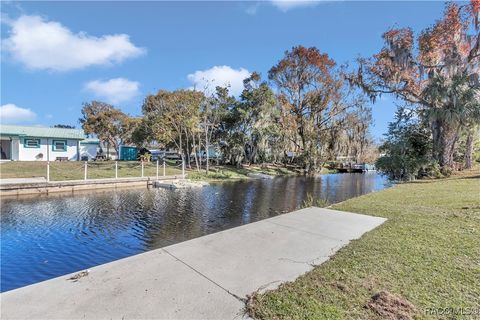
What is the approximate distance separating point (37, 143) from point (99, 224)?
82.9ft

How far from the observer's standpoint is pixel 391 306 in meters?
Answer: 2.84

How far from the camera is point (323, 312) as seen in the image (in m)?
2.77

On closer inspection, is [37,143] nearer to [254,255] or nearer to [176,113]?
[176,113]

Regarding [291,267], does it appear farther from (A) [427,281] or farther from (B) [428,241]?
(B) [428,241]

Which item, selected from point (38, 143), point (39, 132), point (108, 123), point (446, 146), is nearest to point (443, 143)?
point (446, 146)

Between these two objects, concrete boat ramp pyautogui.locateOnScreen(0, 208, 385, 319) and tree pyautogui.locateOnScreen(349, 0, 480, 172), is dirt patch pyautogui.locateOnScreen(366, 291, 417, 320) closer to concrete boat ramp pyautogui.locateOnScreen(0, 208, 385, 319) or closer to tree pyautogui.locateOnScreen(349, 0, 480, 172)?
concrete boat ramp pyautogui.locateOnScreen(0, 208, 385, 319)

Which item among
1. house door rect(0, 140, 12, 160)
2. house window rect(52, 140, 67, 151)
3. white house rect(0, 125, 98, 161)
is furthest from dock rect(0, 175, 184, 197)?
house door rect(0, 140, 12, 160)

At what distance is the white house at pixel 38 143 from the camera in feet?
89.9

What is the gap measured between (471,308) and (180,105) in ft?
87.9

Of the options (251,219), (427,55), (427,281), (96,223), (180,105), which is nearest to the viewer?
(427,281)

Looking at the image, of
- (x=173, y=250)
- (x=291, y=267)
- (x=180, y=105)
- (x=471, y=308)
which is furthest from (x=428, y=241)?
(x=180, y=105)

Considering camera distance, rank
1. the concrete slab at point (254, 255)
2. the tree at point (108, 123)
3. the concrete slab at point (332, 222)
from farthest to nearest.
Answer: the tree at point (108, 123) → the concrete slab at point (332, 222) → the concrete slab at point (254, 255)

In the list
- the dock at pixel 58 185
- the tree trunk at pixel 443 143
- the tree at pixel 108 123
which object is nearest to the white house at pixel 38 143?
the tree at pixel 108 123

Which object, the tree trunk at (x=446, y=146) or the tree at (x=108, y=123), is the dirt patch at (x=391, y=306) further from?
the tree at (x=108, y=123)
